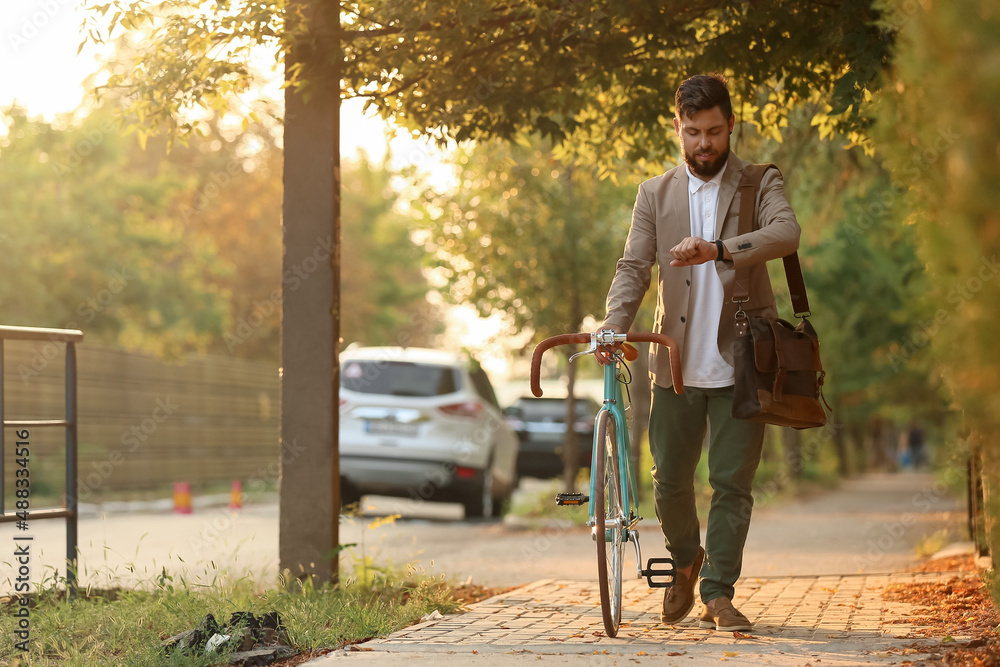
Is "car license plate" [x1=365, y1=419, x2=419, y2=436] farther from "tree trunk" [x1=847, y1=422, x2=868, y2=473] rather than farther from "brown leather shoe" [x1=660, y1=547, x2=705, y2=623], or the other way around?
"tree trunk" [x1=847, y1=422, x2=868, y2=473]

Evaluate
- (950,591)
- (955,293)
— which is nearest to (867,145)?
(950,591)

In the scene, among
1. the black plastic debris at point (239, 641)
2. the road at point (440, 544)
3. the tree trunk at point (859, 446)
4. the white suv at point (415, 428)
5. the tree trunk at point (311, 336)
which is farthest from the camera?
the tree trunk at point (859, 446)

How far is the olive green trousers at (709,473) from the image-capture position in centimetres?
523

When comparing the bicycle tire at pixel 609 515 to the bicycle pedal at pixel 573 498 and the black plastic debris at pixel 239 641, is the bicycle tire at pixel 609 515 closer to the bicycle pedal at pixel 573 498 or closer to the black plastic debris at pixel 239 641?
the bicycle pedal at pixel 573 498

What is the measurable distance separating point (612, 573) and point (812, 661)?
1030mm

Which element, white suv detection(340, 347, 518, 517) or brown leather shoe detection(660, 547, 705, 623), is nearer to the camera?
brown leather shoe detection(660, 547, 705, 623)

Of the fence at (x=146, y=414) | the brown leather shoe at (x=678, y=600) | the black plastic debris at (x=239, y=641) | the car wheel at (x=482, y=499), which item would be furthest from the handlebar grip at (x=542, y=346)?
the fence at (x=146, y=414)

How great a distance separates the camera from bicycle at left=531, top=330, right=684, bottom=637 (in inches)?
192

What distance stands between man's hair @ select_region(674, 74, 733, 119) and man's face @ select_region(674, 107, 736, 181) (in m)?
0.02

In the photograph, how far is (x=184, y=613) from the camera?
5449 mm

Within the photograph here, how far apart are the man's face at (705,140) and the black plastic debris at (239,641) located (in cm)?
271

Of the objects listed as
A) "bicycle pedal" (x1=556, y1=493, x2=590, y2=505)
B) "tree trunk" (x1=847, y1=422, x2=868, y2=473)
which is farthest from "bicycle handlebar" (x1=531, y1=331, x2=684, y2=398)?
"tree trunk" (x1=847, y1=422, x2=868, y2=473)

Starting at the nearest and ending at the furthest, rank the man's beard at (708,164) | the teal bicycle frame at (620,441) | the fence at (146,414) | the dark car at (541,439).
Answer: the teal bicycle frame at (620,441) → the man's beard at (708,164) → the fence at (146,414) → the dark car at (541,439)

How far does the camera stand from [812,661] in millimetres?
4328
